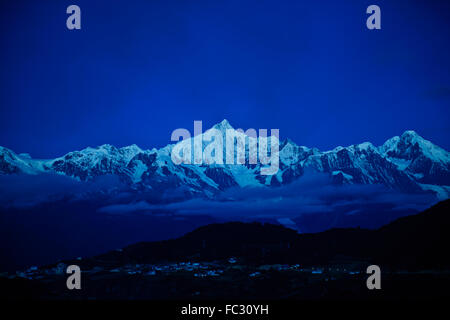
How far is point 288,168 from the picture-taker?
31359 mm

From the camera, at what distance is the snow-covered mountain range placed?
24.0 meters

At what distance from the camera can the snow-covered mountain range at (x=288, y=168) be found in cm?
2397

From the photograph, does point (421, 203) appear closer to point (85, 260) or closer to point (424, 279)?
point (424, 279)

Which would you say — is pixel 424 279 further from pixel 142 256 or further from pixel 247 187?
pixel 142 256

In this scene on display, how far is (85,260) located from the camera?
1057 inches

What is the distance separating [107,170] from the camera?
3067 cm
